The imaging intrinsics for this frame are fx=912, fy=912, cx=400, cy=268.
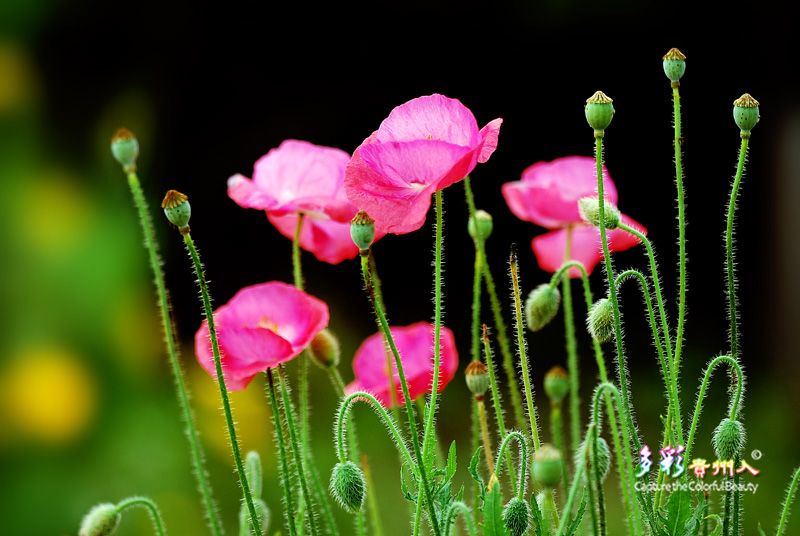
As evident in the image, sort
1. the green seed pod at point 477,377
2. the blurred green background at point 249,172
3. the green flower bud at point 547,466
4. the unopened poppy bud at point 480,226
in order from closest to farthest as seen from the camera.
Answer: the green flower bud at point 547,466 < the green seed pod at point 477,377 < the unopened poppy bud at point 480,226 < the blurred green background at point 249,172

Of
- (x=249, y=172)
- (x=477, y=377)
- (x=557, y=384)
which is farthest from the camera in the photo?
(x=249, y=172)

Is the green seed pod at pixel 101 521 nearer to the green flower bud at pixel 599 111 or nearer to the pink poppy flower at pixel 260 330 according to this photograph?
the pink poppy flower at pixel 260 330

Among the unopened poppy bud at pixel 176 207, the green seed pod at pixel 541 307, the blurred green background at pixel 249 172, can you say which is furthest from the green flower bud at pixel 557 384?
the blurred green background at pixel 249 172

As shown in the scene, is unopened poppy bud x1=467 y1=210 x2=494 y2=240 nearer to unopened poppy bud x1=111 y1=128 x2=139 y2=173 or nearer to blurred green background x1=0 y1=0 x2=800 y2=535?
unopened poppy bud x1=111 y1=128 x2=139 y2=173

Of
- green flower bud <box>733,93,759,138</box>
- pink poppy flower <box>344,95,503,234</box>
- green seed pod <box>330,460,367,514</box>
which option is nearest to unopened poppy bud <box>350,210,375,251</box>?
pink poppy flower <box>344,95,503,234</box>

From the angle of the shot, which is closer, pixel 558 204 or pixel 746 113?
pixel 746 113

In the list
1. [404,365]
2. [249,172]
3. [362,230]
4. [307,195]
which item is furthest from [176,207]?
[249,172]

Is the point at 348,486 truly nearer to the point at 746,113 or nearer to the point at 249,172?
the point at 746,113
